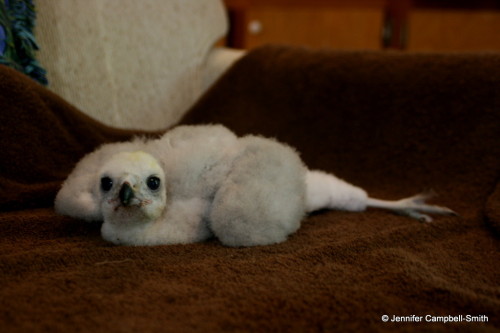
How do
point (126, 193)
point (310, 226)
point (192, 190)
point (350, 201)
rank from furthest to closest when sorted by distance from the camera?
point (350, 201) < point (310, 226) < point (192, 190) < point (126, 193)

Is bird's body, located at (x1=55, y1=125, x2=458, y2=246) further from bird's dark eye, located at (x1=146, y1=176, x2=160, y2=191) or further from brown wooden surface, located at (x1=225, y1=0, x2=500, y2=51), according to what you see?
brown wooden surface, located at (x1=225, y1=0, x2=500, y2=51)

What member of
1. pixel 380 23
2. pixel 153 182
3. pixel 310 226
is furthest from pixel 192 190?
pixel 380 23

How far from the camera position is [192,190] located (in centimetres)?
95

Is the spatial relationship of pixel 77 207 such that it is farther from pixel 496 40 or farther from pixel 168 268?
pixel 496 40

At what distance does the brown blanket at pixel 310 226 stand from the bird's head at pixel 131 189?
0.06m

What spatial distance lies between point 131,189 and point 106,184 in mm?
72

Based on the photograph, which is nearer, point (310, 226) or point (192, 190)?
point (192, 190)

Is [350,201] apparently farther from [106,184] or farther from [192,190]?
[106,184]

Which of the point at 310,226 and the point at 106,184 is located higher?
the point at 106,184

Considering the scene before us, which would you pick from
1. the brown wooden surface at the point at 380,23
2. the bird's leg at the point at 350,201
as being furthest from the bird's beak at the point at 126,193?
the brown wooden surface at the point at 380,23

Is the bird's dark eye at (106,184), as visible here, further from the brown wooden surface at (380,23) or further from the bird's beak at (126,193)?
the brown wooden surface at (380,23)

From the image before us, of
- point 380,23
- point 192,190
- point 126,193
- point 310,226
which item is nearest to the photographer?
point 126,193

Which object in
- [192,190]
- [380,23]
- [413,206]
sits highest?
Result: [380,23]

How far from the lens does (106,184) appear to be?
88 cm
